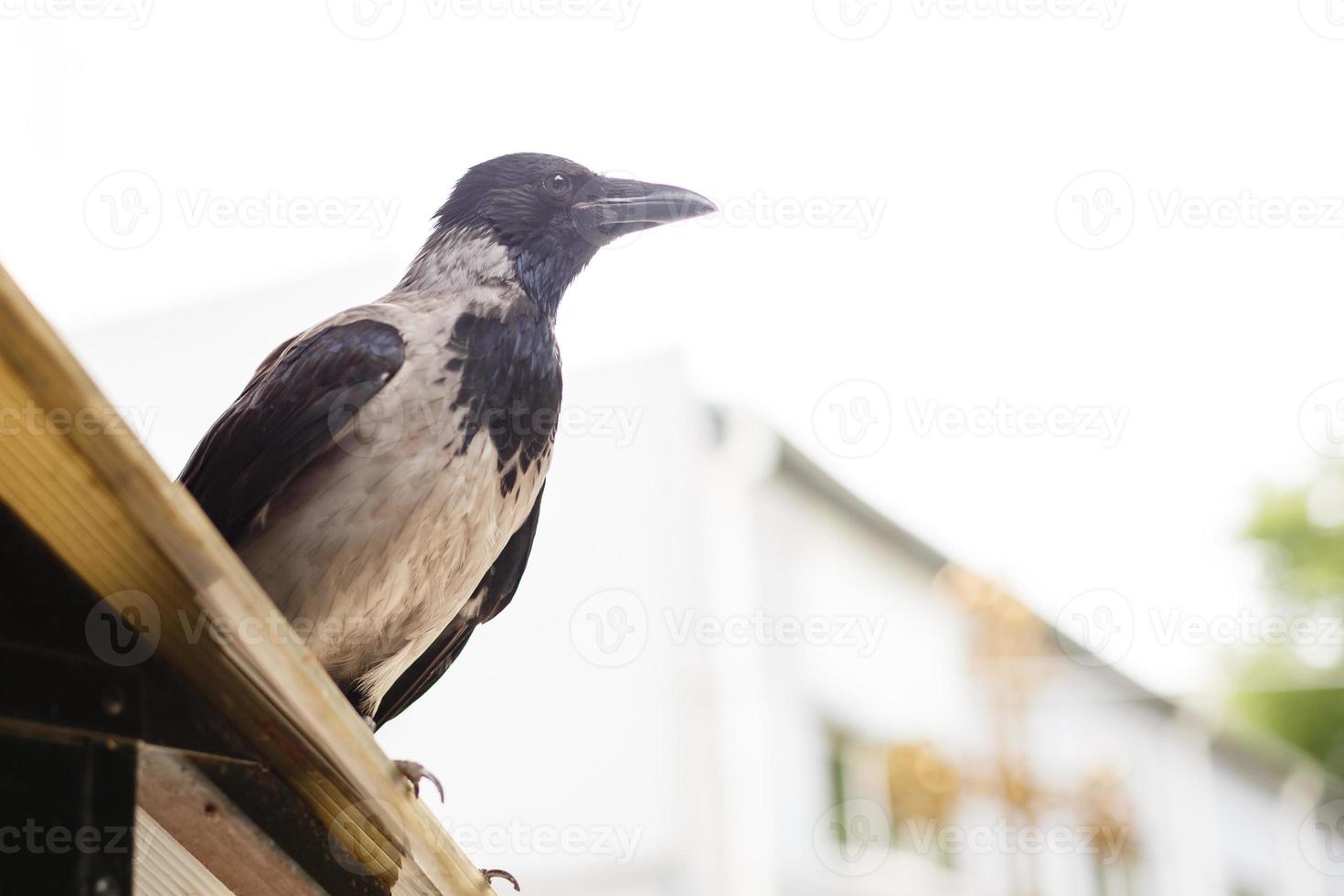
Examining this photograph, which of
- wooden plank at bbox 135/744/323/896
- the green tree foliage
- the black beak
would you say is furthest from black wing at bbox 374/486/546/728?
the green tree foliage

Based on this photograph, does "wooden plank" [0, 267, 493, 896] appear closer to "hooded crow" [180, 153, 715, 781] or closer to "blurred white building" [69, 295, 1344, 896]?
"hooded crow" [180, 153, 715, 781]

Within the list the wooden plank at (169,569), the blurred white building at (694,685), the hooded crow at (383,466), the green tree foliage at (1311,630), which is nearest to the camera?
the wooden plank at (169,569)

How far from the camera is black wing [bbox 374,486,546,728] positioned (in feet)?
6.83

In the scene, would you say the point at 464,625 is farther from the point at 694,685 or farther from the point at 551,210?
the point at 694,685

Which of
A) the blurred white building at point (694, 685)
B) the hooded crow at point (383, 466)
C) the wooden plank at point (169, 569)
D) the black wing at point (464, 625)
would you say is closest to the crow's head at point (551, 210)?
the hooded crow at point (383, 466)

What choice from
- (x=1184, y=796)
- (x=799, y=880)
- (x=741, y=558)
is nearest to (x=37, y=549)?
(x=741, y=558)

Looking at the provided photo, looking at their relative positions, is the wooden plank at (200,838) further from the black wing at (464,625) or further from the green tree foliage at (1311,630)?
the green tree foliage at (1311,630)

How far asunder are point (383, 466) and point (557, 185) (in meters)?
0.75

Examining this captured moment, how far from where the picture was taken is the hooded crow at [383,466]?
1.71 metres

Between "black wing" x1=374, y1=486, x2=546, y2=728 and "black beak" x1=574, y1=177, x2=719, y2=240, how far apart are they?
522 mm

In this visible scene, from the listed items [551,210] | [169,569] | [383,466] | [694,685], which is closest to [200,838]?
[169,569]

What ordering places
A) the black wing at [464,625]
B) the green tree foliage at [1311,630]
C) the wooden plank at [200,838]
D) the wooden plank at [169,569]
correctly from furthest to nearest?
the green tree foliage at [1311,630], the black wing at [464,625], the wooden plank at [200,838], the wooden plank at [169,569]

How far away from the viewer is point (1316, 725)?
83.3 feet

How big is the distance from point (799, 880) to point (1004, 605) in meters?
1.98
